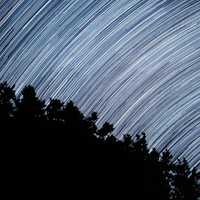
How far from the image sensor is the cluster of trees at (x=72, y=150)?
950 cm

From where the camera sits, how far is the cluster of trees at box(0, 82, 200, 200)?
9.50 meters

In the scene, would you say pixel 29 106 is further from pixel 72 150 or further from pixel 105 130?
pixel 105 130

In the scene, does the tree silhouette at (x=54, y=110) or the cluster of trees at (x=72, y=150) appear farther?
the tree silhouette at (x=54, y=110)

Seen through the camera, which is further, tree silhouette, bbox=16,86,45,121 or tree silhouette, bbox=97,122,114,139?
tree silhouette, bbox=97,122,114,139

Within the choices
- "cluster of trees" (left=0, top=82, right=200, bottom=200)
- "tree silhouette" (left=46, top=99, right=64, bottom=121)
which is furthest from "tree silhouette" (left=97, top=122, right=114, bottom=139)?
"tree silhouette" (left=46, top=99, right=64, bottom=121)

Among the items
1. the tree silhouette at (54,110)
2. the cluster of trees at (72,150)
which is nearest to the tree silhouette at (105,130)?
Answer: the cluster of trees at (72,150)

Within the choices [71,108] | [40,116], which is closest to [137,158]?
[71,108]

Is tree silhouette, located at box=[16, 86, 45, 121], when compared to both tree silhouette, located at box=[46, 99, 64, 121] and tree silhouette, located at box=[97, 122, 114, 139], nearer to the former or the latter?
tree silhouette, located at box=[46, 99, 64, 121]

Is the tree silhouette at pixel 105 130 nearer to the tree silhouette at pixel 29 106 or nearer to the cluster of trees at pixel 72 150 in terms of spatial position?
the cluster of trees at pixel 72 150

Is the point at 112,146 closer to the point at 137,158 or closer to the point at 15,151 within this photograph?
the point at 137,158

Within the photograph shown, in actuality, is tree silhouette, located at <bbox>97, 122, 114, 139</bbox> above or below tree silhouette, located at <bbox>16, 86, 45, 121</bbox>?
above

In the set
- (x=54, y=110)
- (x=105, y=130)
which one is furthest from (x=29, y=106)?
(x=105, y=130)

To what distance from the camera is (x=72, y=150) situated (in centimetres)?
1050

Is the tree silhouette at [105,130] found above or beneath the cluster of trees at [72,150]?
above
